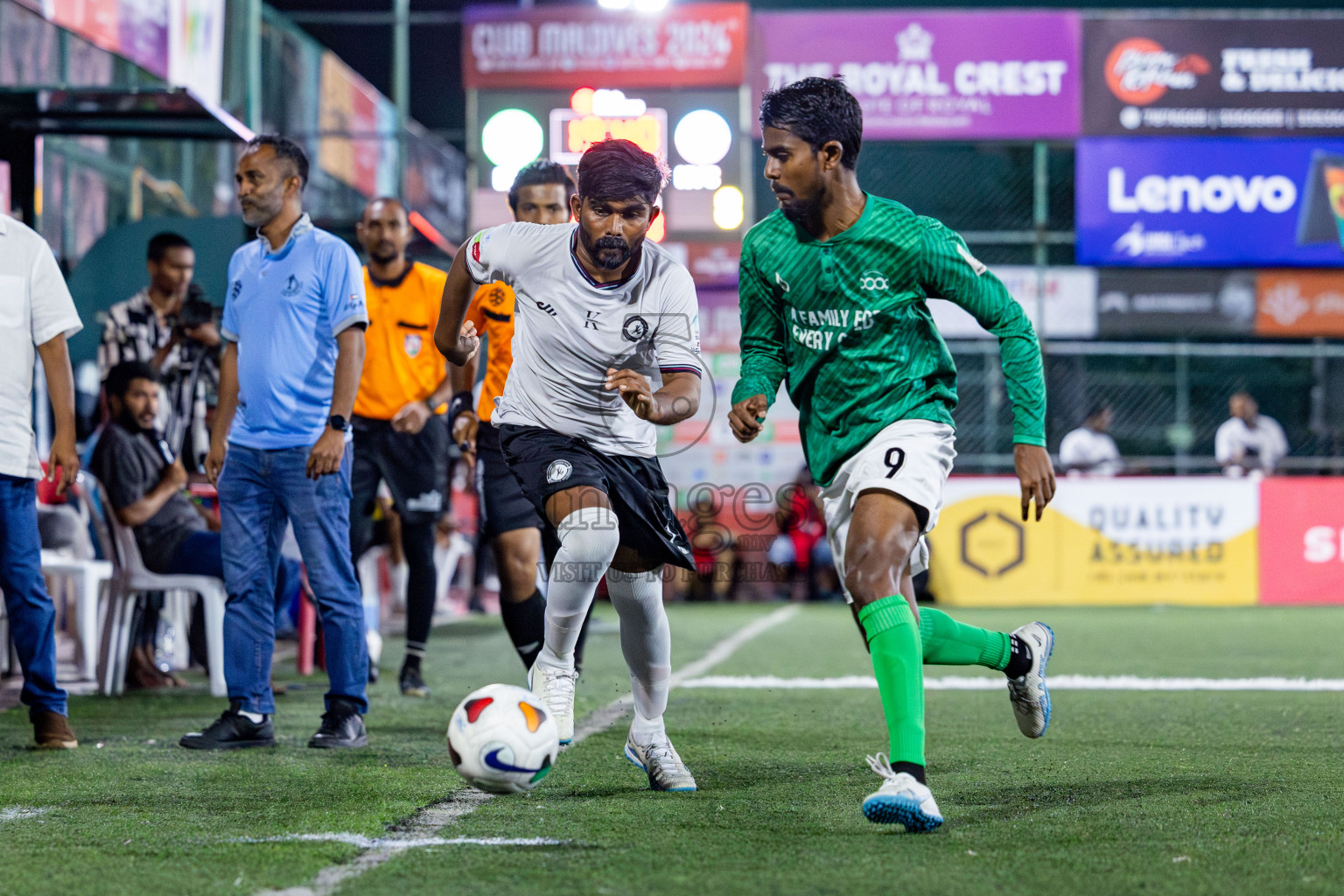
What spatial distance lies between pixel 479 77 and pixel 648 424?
1471 cm

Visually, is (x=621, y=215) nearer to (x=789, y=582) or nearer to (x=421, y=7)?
(x=789, y=582)

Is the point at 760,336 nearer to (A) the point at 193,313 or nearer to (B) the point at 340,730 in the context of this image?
(B) the point at 340,730

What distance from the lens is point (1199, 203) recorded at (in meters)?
19.3

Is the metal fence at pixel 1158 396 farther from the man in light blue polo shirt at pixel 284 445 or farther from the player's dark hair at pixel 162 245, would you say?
the man in light blue polo shirt at pixel 284 445

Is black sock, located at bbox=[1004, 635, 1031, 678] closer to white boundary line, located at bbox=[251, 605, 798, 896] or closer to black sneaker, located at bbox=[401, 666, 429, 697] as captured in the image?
white boundary line, located at bbox=[251, 605, 798, 896]

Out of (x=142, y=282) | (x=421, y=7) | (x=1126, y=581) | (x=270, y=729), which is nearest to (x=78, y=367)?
(x=142, y=282)

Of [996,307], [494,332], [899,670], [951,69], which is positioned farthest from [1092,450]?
[899,670]

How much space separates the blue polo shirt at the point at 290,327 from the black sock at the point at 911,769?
2.60 m

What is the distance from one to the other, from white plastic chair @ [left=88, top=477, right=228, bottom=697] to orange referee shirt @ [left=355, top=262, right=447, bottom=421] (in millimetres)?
1183

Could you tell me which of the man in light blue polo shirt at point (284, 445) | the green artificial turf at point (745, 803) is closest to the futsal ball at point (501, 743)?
the green artificial turf at point (745, 803)

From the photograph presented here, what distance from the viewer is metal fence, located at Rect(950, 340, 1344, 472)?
707 inches

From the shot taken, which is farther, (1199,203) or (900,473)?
(1199,203)

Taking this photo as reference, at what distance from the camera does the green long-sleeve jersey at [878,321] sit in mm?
4023

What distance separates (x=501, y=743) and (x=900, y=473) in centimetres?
123
